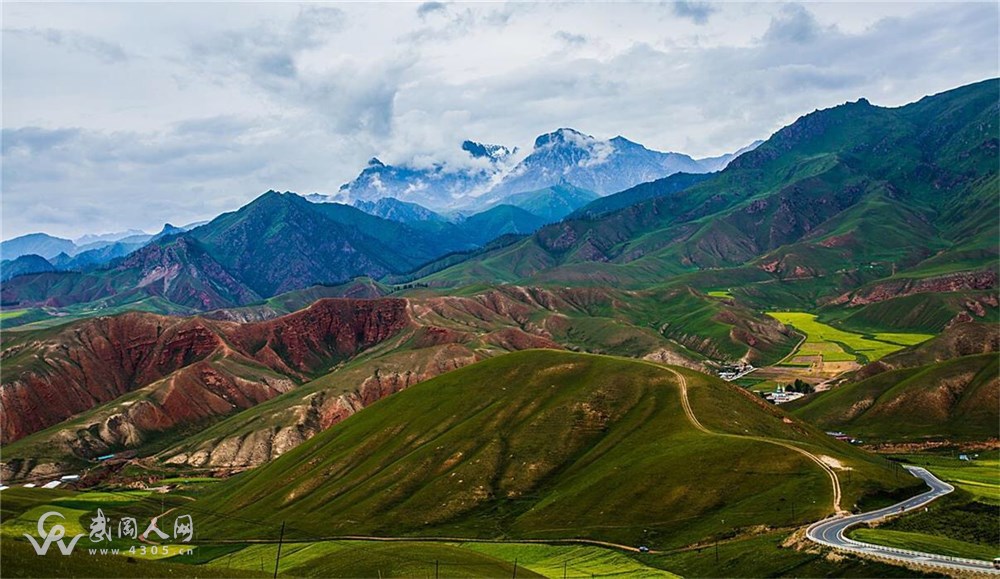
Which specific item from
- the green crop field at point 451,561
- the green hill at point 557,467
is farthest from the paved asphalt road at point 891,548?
the green crop field at point 451,561

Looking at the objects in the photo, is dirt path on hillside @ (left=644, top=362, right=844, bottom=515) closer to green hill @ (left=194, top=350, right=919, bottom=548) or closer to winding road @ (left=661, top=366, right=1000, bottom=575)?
winding road @ (left=661, top=366, right=1000, bottom=575)

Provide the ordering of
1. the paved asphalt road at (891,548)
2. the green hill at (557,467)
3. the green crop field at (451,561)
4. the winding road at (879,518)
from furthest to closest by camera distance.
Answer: the green hill at (557,467), the green crop field at (451,561), the winding road at (879,518), the paved asphalt road at (891,548)

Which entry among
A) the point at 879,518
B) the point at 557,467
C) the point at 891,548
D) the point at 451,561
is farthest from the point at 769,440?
the point at 451,561

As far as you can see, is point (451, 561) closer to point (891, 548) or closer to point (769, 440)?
point (891, 548)

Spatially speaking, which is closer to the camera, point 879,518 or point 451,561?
point 451,561

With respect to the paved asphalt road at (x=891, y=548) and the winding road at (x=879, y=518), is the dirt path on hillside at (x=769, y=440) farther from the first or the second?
the paved asphalt road at (x=891, y=548)

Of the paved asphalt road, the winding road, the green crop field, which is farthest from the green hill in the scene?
the green crop field
